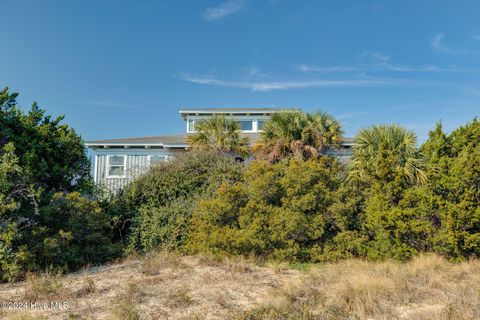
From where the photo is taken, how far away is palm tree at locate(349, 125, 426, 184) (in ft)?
41.6

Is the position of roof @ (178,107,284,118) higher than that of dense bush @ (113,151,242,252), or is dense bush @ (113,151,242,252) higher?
roof @ (178,107,284,118)

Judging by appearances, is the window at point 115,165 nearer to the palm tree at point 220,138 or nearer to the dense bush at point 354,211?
the palm tree at point 220,138

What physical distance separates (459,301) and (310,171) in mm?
5597

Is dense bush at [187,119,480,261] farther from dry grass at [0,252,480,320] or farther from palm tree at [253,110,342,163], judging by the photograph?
palm tree at [253,110,342,163]

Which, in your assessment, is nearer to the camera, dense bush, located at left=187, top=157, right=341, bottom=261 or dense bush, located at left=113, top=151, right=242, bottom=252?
dense bush, located at left=187, top=157, right=341, bottom=261

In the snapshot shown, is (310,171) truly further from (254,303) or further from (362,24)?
(362,24)

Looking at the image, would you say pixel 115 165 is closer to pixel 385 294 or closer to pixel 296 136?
pixel 296 136

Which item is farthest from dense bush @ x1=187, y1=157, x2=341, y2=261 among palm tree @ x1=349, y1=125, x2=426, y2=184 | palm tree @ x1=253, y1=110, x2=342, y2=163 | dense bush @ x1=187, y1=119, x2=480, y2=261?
palm tree @ x1=253, y1=110, x2=342, y2=163

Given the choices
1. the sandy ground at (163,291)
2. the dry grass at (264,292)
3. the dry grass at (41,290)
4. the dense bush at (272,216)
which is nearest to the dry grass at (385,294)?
the dry grass at (264,292)

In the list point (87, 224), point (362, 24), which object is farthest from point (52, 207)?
point (362, 24)

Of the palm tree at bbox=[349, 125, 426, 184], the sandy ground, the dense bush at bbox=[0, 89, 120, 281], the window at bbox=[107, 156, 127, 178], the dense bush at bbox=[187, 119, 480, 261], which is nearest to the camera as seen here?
the sandy ground

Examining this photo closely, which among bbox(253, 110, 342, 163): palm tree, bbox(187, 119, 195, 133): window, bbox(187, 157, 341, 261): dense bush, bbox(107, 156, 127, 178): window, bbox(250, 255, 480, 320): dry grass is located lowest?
bbox(250, 255, 480, 320): dry grass

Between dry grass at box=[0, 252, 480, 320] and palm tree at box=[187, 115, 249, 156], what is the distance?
9945 mm

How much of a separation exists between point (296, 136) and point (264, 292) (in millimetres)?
11530
